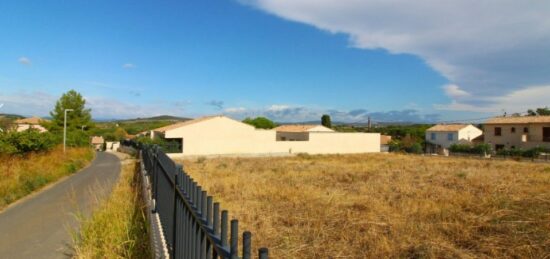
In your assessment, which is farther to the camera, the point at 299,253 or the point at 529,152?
the point at 529,152

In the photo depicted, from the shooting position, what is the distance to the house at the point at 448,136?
59500mm

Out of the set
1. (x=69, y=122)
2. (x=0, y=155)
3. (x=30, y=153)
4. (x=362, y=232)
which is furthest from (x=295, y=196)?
(x=69, y=122)

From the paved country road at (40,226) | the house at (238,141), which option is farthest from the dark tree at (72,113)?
the paved country road at (40,226)

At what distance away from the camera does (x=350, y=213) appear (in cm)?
859

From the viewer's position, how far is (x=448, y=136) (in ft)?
200

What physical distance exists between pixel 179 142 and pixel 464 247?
39947 millimetres

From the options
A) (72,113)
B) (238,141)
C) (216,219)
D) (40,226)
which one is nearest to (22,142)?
(40,226)

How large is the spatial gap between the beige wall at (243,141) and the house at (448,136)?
685 inches

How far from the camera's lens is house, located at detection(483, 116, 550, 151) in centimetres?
4753

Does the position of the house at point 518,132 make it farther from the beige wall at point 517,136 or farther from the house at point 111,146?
the house at point 111,146

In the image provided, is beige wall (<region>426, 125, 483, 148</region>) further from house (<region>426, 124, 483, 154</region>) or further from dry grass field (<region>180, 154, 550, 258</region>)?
dry grass field (<region>180, 154, 550, 258</region>)

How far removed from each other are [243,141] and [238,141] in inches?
24.4

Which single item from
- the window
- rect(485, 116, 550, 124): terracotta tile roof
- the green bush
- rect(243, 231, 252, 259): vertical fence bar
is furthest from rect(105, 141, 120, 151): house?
rect(243, 231, 252, 259): vertical fence bar

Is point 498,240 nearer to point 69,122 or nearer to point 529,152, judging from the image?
point 529,152
